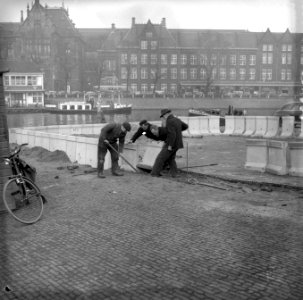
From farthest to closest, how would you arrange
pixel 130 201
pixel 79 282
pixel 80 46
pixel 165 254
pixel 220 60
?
pixel 80 46, pixel 220 60, pixel 130 201, pixel 165 254, pixel 79 282

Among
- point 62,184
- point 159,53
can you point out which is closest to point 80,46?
point 159,53

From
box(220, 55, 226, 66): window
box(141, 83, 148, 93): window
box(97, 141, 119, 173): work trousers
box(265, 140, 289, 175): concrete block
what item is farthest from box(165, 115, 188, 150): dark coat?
box(141, 83, 148, 93): window

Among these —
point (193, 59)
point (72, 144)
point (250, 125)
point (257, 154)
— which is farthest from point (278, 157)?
point (250, 125)

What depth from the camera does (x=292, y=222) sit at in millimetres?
5914

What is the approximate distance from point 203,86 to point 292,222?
11770 mm

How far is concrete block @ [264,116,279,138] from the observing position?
20.1 meters

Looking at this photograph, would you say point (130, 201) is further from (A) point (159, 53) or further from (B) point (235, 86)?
(A) point (159, 53)

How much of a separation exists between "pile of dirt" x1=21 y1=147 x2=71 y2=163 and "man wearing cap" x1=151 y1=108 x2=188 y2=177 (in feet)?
11.9

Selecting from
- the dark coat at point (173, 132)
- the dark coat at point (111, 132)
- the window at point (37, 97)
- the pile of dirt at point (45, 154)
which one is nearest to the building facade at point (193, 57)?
the dark coat at point (173, 132)

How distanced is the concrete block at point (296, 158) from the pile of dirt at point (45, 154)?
594cm

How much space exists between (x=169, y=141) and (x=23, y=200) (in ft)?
12.7

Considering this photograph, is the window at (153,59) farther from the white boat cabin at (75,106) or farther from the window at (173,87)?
the white boat cabin at (75,106)

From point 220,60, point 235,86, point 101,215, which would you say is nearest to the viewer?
point 101,215

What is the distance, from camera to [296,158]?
956cm
